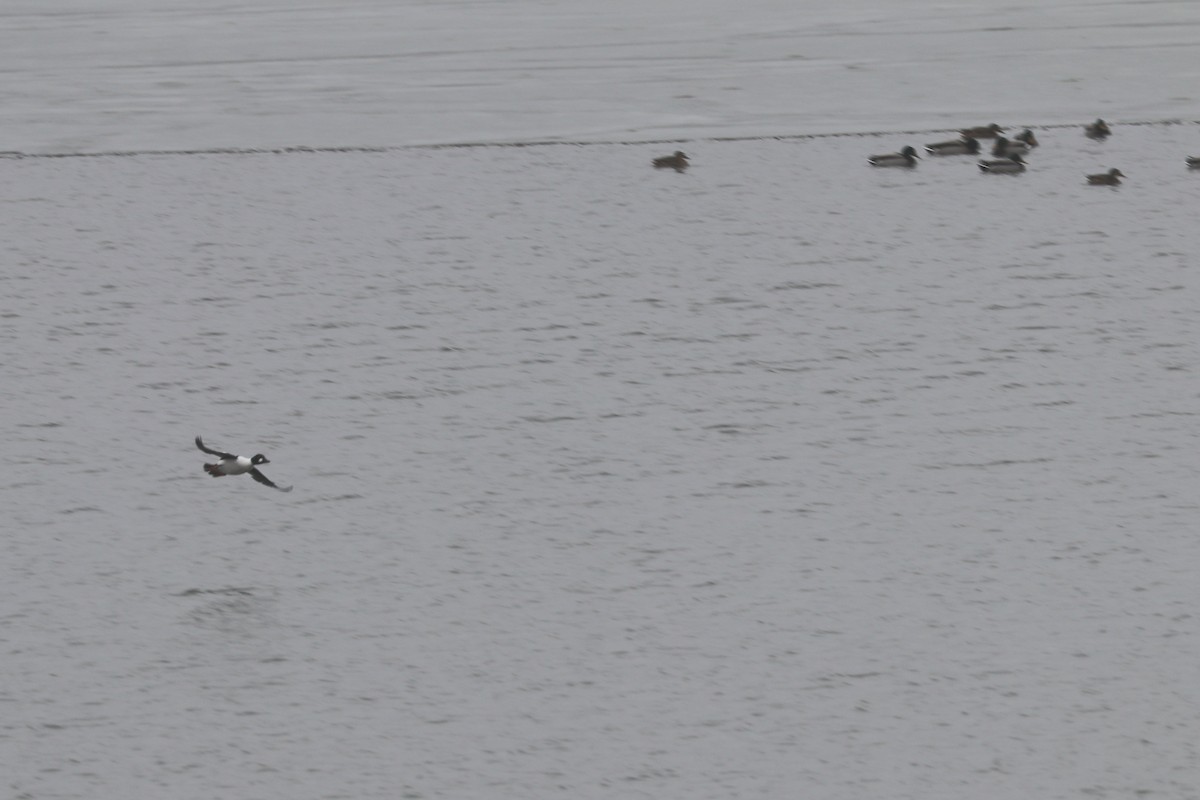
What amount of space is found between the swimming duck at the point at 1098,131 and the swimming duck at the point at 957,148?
1.00 m

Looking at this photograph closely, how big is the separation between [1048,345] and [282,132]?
8.52 meters

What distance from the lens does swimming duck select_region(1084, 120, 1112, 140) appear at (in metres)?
15.1

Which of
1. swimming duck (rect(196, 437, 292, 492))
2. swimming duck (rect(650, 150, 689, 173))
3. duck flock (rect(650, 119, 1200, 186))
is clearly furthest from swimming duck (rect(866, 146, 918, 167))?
swimming duck (rect(196, 437, 292, 492))

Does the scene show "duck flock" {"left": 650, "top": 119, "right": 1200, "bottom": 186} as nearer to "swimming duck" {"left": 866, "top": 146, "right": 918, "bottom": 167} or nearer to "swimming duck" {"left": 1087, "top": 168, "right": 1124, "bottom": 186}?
"swimming duck" {"left": 866, "top": 146, "right": 918, "bottom": 167}

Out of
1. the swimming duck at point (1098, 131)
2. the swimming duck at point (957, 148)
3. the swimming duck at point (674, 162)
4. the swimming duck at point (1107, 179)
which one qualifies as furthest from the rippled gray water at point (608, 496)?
the swimming duck at point (1098, 131)

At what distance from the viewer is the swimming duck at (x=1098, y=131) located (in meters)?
15.1

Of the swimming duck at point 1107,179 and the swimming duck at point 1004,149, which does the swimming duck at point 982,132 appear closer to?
the swimming duck at point 1004,149

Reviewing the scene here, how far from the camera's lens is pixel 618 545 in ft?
25.3

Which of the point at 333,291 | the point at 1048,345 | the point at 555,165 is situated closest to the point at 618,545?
the point at 1048,345

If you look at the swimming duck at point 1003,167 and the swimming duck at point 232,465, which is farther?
the swimming duck at point 1003,167

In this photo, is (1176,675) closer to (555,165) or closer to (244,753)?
(244,753)

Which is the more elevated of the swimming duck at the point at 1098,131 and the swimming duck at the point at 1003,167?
the swimming duck at the point at 1098,131

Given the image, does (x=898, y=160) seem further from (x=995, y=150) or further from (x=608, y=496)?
(x=608, y=496)

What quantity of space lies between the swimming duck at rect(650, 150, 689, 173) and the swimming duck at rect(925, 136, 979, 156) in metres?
1.93
